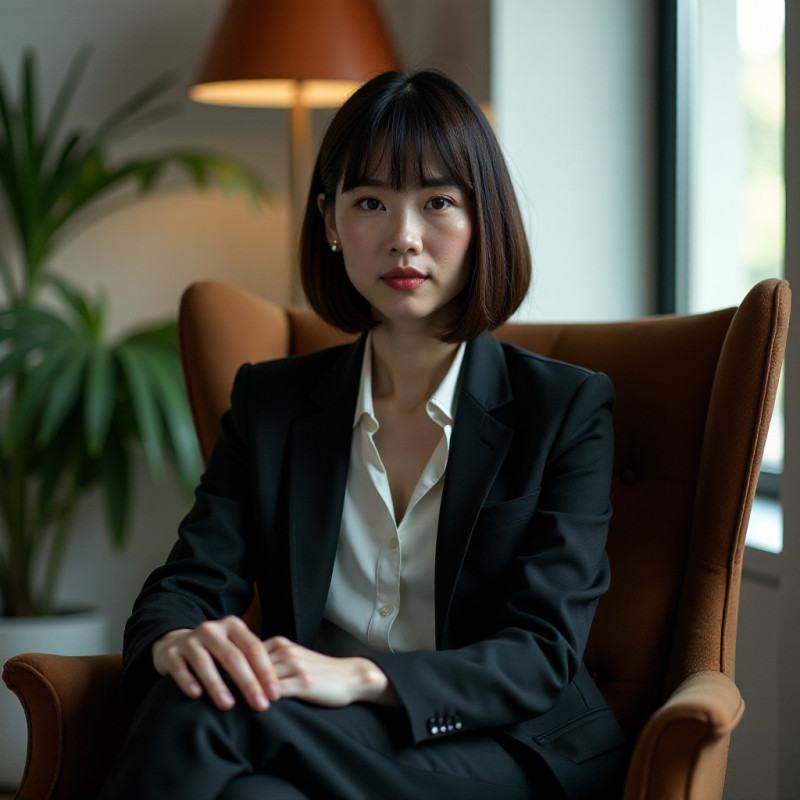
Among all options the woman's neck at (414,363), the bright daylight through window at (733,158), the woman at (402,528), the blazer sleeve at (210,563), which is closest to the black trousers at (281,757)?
the woman at (402,528)

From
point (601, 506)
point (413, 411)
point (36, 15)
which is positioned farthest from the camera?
point (36, 15)

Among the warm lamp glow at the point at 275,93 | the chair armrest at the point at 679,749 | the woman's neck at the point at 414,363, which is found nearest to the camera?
the chair armrest at the point at 679,749

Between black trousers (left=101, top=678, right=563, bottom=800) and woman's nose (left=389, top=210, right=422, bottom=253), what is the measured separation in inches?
23.1

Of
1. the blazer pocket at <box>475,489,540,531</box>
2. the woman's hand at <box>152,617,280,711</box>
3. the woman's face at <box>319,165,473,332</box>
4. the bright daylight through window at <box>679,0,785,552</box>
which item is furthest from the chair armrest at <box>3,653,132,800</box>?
the bright daylight through window at <box>679,0,785,552</box>

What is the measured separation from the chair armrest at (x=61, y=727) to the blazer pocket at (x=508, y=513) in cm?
52

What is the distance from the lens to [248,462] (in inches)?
60.0

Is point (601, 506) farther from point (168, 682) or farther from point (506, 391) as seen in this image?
point (168, 682)

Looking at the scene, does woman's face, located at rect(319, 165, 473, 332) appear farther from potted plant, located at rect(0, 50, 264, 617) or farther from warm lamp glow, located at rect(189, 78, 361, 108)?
warm lamp glow, located at rect(189, 78, 361, 108)

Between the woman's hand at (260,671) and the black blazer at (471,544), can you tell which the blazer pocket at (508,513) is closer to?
the black blazer at (471,544)

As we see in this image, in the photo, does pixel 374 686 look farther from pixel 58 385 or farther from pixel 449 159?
pixel 58 385

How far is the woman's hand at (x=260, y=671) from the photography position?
111cm

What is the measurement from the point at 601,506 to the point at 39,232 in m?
1.83

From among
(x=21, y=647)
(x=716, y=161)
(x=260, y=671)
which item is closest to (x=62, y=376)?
(x=21, y=647)

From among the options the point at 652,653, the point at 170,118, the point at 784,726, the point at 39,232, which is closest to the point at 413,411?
the point at 652,653
